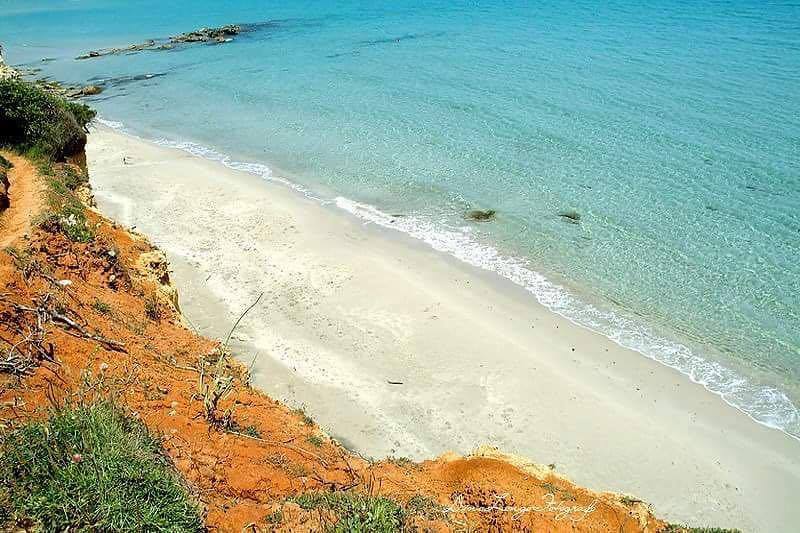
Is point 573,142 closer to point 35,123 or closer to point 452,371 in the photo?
point 452,371

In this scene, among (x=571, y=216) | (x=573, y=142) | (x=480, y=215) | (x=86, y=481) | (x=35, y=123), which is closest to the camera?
(x=86, y=481)

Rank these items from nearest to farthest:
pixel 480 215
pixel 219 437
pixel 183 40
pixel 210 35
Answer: pixel 219 437 → pixel 480 215 → pixel 183 40 → pixel 210 35

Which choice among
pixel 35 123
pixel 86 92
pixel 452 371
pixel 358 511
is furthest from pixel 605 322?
pixel 86 92

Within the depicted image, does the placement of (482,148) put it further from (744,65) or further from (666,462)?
(744,65)

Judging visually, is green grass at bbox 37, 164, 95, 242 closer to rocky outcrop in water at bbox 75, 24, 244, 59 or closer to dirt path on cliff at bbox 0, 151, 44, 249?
dirt path on cliff at bbox 0, 151, 44, 249

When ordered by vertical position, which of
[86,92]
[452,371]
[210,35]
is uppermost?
[210,35]

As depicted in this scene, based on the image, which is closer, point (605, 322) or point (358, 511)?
point (358, 511)
